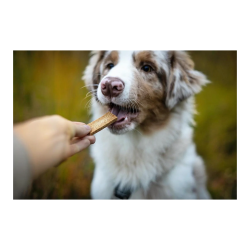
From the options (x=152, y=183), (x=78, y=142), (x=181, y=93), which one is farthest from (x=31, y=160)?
(x=181, y=93)

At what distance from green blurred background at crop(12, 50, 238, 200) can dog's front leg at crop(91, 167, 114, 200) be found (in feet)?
1.84

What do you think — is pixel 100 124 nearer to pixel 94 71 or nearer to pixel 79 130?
pixel 79 130

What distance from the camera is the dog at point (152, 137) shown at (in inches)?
94.3

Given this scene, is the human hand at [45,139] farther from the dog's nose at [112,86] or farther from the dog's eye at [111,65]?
the dog's eye at [111,65]

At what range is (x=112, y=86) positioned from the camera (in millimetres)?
1941

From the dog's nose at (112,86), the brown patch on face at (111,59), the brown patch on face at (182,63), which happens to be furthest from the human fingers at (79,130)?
the brown patch on face at (182,63)

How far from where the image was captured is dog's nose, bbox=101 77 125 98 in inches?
76.3

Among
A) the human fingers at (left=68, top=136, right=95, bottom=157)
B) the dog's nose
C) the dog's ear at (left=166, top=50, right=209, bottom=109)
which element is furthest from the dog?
the human fingers at (left=68, top=136, right=95, bottom=157)

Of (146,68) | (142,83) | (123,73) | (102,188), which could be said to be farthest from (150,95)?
(102,188)

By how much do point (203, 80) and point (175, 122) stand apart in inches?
24.5

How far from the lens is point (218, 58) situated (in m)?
3.24

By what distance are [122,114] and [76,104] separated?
64.3 inches

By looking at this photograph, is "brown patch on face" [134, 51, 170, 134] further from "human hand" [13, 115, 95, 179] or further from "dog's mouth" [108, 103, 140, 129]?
"human hand" [13, 115, 95, 179]

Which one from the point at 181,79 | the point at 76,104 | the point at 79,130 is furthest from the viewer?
the point at 76,104
